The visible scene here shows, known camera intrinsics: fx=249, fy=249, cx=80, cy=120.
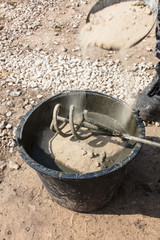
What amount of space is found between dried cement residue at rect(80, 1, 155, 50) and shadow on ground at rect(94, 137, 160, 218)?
3.84ft

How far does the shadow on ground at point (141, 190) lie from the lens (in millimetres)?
2176

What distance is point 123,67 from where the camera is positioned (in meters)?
3.40

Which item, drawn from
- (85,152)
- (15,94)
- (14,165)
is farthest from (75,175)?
(15,94)

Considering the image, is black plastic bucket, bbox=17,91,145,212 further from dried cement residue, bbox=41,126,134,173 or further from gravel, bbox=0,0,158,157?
gravel, bbox=0,0,158,157

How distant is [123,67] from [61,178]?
7.31 feet

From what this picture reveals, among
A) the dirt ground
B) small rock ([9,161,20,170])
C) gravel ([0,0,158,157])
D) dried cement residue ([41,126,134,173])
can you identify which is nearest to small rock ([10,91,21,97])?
gravel ([0,0,158,157])

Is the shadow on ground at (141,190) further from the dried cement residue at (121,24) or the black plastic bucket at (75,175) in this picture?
the dried cement residue at (121,24)

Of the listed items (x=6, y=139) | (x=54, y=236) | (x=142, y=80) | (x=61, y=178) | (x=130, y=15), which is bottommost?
(x=54, y=236)

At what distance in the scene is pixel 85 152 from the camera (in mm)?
1892

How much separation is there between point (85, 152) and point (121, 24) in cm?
108

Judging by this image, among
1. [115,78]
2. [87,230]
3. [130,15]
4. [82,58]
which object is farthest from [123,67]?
[87,230]

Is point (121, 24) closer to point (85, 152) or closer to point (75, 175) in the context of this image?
point (85, 152)

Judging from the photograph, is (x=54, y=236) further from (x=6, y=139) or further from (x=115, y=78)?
(x=115, y=78)

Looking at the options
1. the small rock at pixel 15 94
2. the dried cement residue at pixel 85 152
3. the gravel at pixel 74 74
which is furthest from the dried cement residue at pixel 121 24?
the small rock at pixel 15 94
